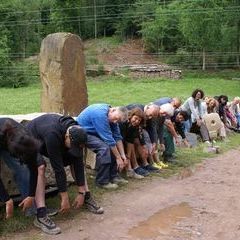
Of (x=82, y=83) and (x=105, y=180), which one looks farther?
(x=82, y=83)

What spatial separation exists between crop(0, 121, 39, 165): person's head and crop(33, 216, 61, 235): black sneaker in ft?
2.19

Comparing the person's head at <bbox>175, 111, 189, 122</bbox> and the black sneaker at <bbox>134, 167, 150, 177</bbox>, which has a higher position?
the person's head at <bbox>175, 111, 189, 122</bbox>

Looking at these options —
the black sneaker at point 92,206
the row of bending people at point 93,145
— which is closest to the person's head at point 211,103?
the row of bending people at point 93,145

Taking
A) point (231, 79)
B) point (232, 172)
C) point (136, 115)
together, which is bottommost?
point (231, 79)

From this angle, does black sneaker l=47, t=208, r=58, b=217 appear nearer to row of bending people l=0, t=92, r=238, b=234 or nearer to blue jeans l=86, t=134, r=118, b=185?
row of bending people l=0, t=92, r=238, b=234

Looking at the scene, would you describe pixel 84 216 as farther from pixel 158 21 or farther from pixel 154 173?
pixel 158 21

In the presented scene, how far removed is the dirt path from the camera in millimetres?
5672

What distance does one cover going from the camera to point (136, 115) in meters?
7.54

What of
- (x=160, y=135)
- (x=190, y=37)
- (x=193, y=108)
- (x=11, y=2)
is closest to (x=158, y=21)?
(x=190, y=37)

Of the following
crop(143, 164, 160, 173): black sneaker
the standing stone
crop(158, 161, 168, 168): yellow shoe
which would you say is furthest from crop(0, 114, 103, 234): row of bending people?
the standing stone

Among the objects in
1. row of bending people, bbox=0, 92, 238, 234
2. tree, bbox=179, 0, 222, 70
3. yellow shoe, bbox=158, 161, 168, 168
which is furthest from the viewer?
tree, bbox=179, 0, 222, 70

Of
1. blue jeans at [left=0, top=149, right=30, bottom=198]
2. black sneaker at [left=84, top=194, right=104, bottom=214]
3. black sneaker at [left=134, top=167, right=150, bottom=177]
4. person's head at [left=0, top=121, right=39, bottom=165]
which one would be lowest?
black sneaker at [left=134, top=167, right=150, bottom=177]

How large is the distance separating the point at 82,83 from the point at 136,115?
3.19 m

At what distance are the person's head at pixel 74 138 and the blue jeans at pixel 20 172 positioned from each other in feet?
1.74
